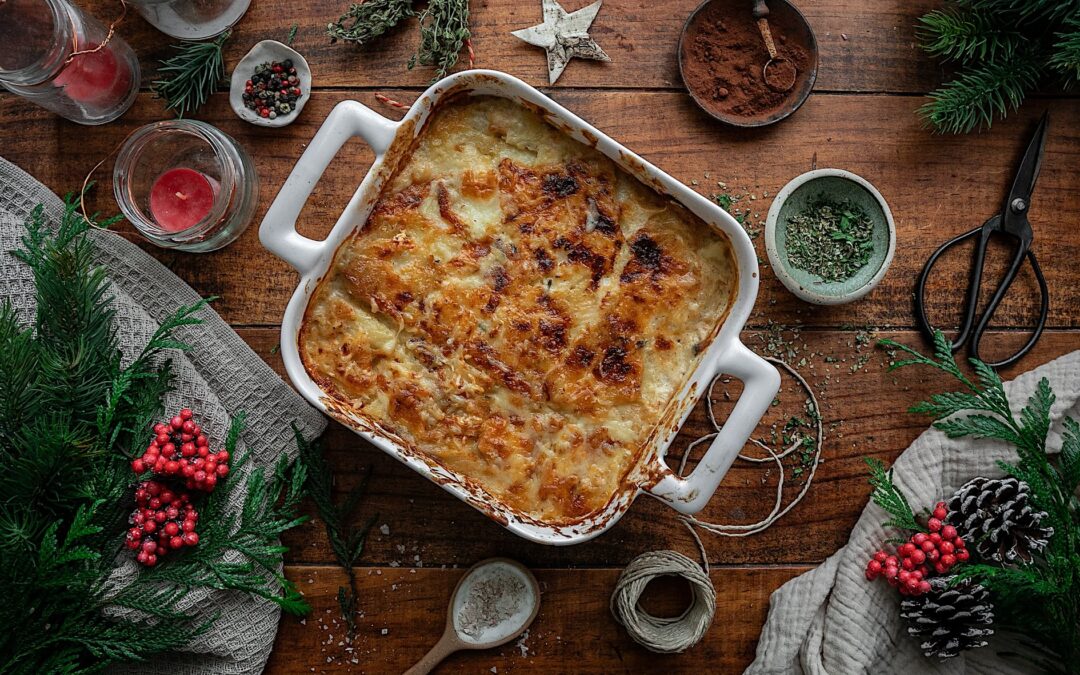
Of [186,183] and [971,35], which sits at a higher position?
[971,35]

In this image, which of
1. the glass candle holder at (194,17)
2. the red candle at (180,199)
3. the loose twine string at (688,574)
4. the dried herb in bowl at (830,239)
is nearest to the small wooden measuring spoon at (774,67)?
the dried herb in bowl at (830,239)

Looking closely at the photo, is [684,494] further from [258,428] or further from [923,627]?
[258,428]

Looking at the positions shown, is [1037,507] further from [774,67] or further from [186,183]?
[186,183]

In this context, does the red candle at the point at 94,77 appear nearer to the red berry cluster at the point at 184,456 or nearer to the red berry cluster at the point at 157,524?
the red berry cluster at the point at 184,456

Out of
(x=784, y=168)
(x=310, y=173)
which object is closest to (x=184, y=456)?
(x=310, y=173)

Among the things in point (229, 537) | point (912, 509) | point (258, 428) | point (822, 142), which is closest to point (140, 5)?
point (258, 428)

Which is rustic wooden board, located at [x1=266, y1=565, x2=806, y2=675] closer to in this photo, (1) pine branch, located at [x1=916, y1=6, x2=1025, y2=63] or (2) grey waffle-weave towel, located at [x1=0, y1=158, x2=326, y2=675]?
(2) grey waffle-weave towel, located at [x1=0, y1=158, x2=326, y2=675]
